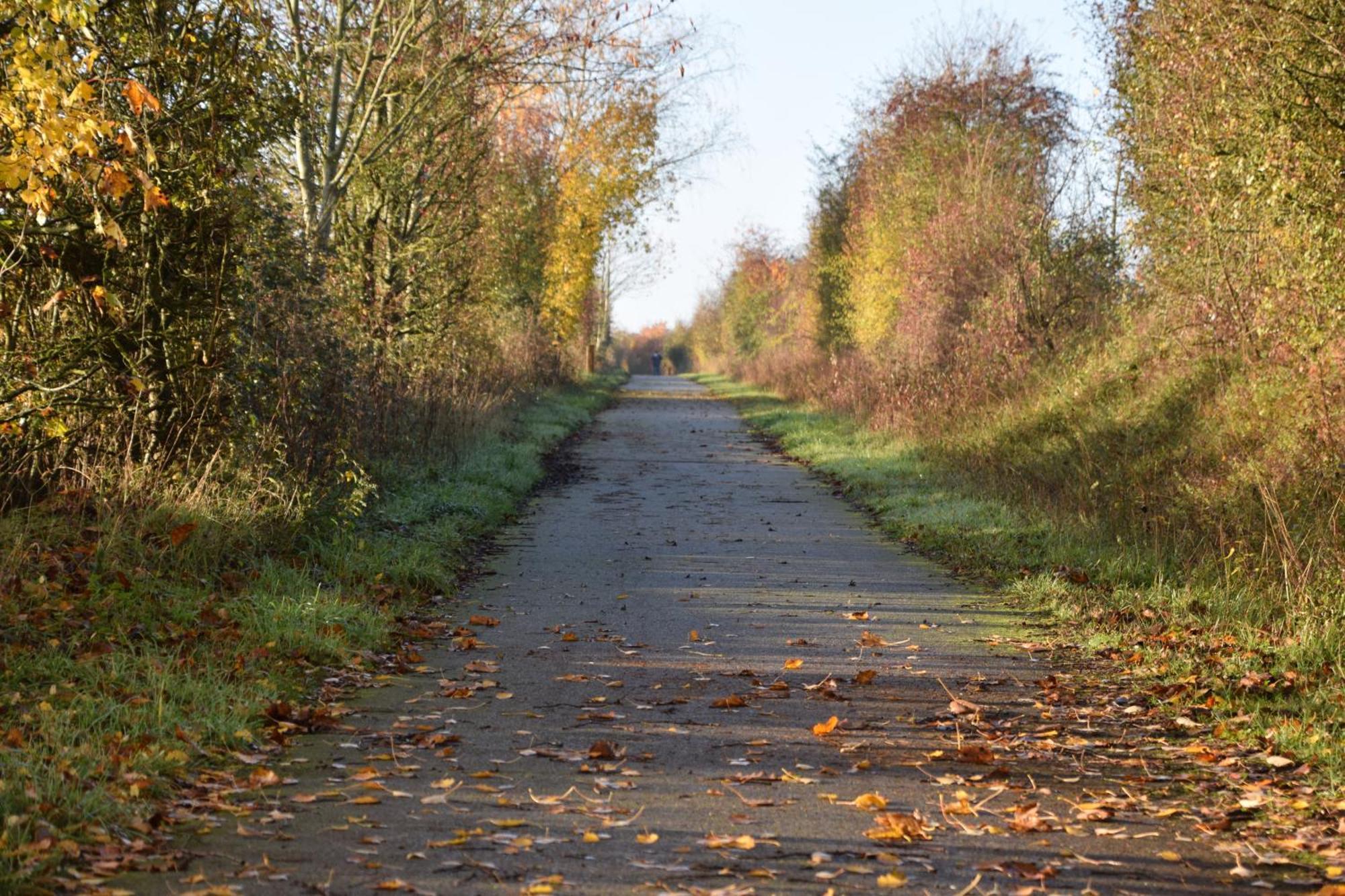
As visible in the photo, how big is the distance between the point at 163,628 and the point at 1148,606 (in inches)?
260

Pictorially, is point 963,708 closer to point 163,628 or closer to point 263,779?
point 263,779

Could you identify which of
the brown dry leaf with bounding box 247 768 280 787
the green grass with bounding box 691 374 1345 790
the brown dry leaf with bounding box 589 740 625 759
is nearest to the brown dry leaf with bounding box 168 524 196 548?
the brown dry leaf with bounding box 247 768 280 787

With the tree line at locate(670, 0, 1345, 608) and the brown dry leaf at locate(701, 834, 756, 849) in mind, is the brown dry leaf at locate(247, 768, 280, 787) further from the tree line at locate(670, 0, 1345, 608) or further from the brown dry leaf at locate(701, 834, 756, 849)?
the tree line at locate(670, 0, 1345, 608)

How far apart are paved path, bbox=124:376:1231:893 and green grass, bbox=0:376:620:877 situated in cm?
46

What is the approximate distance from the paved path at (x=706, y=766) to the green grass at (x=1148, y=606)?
692 mm

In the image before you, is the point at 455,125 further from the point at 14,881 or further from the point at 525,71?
the point at 14,881

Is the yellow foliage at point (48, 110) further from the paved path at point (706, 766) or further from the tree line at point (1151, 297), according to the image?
the tree line at point (1151, 297)

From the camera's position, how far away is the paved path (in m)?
4.64

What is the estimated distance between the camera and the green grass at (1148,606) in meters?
6.67

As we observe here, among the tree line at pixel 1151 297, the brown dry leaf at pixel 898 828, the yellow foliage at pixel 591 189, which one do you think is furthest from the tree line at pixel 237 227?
the yellow foliage at pixel 591 189

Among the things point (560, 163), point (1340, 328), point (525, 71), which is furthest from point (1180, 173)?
point (560, 163)

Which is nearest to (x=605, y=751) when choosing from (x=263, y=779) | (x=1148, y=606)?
(x=263, y=779)

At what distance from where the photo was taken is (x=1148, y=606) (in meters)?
9.15

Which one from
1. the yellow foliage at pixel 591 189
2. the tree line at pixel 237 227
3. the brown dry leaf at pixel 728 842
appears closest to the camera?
the brown dry leaf at pixel 728 842
